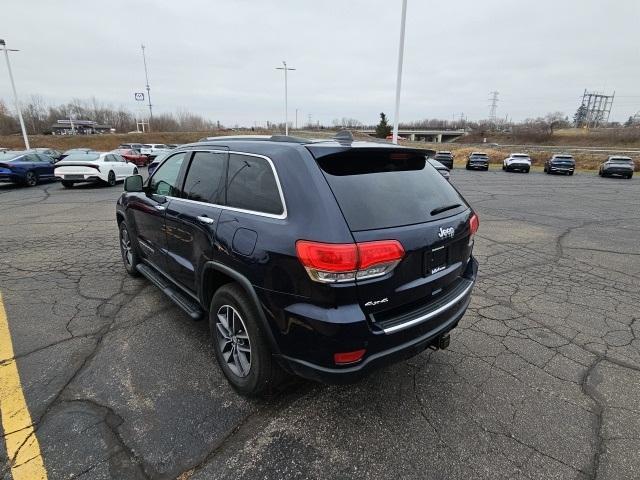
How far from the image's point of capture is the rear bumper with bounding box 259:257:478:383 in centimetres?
206

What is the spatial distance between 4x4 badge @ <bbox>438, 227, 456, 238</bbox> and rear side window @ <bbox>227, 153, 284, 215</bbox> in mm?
1084

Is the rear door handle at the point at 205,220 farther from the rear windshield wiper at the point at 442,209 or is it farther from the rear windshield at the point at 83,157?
the rear windshield at the point at 83,157

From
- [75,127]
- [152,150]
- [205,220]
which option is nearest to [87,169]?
[205,220]

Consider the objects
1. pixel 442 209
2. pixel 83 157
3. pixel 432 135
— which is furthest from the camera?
pixel 432 135

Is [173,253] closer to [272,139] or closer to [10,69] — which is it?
[272,139]

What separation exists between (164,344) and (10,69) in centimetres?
3628

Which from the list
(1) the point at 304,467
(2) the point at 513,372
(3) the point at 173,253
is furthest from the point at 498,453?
(3) the point at 173,253

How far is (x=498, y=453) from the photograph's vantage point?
2.23m

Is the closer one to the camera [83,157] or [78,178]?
[78,178]

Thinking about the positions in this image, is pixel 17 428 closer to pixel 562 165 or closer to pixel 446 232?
pixel 446 232

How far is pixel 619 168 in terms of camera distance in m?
25.9

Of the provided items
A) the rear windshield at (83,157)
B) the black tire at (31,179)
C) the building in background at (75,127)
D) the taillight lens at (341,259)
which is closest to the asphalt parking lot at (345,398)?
the taillight lens at (341,259)

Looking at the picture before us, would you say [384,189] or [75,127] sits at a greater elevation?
[384,189]

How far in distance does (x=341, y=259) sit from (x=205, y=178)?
1696 mm
